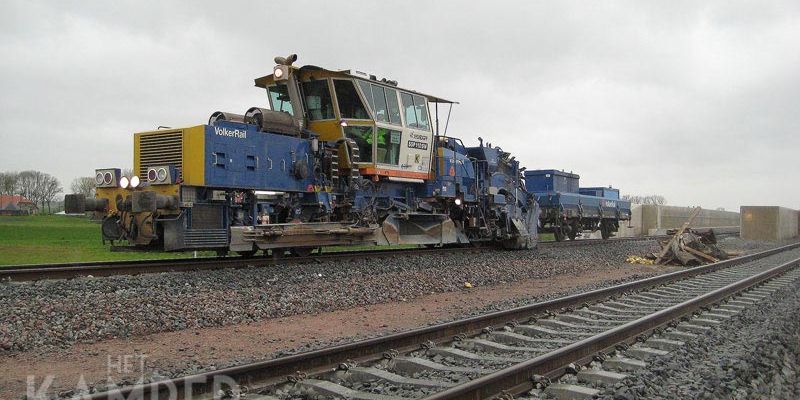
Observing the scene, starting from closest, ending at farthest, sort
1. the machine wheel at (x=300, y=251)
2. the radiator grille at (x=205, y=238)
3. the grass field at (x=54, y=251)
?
the radiator grille at (x=205, y=238) → the machine wheel at (x=300, y=251) → the grass field at (x=54, y=251)

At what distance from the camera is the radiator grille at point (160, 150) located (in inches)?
397

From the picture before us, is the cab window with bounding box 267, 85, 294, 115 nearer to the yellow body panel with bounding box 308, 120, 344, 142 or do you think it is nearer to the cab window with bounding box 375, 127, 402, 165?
the yellow body panel with bounding box 308, 120, 344, 142

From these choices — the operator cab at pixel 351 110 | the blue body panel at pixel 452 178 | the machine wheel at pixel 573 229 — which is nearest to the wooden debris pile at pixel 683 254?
the blue body panel at pixel 452 178

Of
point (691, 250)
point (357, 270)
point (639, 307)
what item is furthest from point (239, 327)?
point (691, 250)

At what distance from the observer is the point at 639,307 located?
824 cm

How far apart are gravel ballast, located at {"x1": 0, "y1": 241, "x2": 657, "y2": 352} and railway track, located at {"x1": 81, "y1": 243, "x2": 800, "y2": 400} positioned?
104 inches

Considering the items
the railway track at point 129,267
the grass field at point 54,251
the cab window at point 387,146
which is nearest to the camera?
the railway track at point 129,267

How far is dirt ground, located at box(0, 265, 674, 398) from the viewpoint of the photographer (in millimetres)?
4880

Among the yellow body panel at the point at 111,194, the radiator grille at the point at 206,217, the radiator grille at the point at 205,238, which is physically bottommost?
the radiator grille at the point at 205,238

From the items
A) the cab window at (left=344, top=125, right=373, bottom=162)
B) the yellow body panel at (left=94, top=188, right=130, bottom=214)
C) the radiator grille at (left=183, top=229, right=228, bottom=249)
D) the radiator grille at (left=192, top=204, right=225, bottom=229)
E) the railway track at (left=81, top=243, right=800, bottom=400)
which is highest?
the cab window at (left=344, top=125, right=373, bottom=162)

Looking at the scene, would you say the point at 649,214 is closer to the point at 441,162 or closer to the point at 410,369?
the point at 441,162

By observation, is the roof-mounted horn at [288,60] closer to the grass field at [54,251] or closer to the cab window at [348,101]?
the cab window at [348,101]

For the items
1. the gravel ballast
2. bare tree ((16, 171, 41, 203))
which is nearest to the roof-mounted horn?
the gravel ballast

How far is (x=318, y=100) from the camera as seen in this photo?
500 inches
